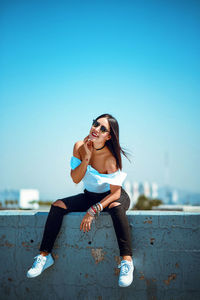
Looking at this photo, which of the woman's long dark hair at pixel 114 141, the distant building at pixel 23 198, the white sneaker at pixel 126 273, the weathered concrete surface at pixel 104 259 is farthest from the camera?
the distant building at pixel 23 198

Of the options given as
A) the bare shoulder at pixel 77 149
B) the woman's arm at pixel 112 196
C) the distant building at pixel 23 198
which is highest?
the bare shoulder at pixel 77 149

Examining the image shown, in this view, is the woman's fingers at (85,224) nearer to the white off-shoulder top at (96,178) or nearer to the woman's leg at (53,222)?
the woman's leg at (53,222)

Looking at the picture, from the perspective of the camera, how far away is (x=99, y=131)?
10.8ft

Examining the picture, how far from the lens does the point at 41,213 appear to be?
3.30m

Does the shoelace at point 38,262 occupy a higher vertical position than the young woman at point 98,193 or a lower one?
lower

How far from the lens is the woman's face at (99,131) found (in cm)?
329

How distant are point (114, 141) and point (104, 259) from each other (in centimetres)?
129

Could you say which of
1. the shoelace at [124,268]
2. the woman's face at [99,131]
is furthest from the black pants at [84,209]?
the woman's face at [99,131]

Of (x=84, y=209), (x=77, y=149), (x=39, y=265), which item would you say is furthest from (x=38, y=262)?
(x=77, y=149)

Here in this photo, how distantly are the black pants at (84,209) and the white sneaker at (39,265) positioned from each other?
8cm

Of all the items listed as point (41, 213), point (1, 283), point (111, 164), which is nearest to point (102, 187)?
point (111, 164)

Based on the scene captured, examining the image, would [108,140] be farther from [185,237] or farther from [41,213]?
[185,237]

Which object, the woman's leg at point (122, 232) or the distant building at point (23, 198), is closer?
the woman's leg at point (122, 232)

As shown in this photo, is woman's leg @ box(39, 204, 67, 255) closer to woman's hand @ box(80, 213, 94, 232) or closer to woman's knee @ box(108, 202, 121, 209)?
woman's hand @ box(80, 213, 94, 232)
